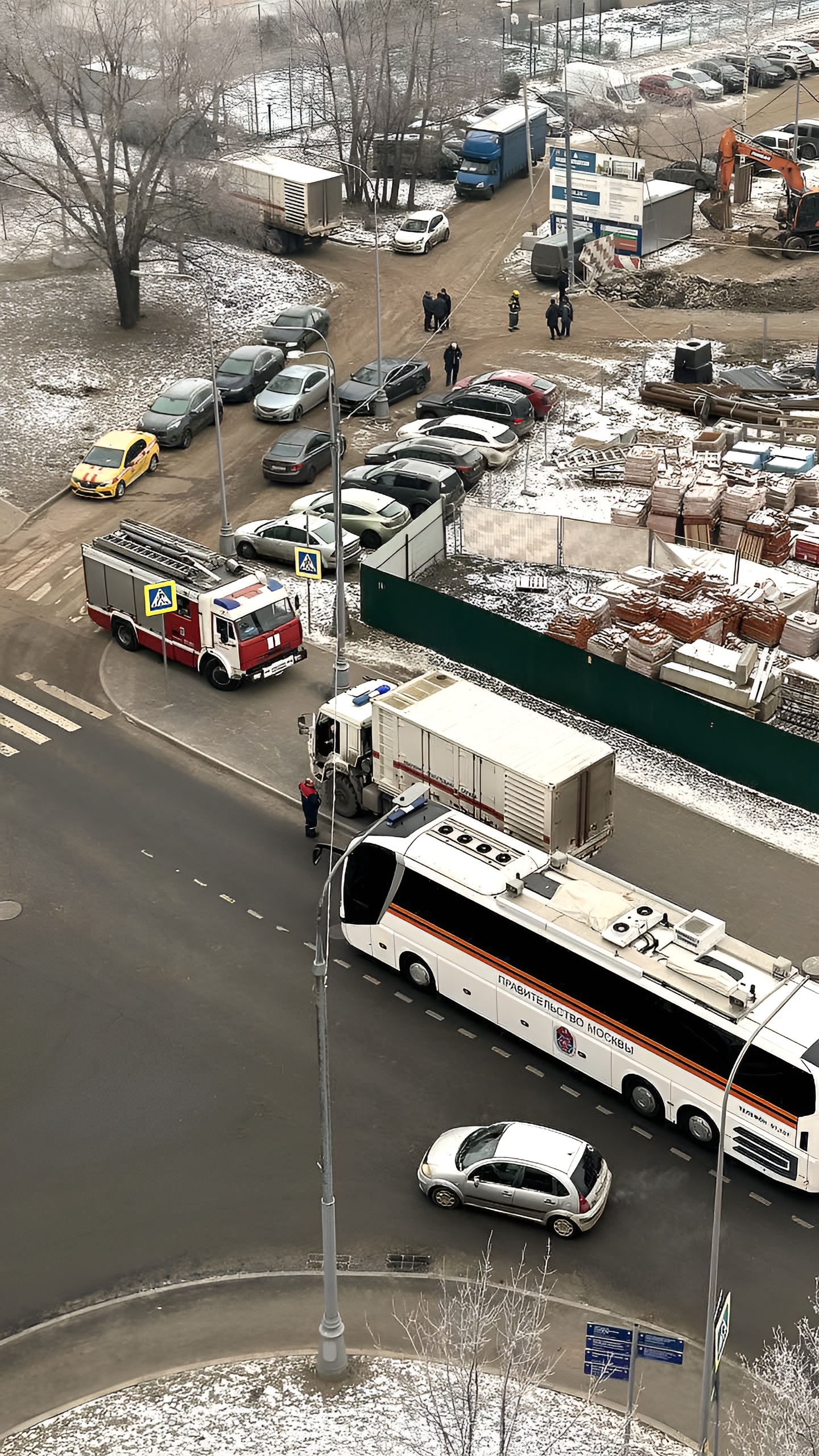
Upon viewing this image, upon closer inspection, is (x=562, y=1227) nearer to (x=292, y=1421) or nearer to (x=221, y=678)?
(x=292, y=1421)

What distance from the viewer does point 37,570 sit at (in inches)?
1581

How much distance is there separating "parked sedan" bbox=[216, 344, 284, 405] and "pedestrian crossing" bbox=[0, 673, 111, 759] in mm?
16773

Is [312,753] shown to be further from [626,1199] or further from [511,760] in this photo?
[626,1199]

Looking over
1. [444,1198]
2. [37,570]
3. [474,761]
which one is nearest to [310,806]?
[474,761]

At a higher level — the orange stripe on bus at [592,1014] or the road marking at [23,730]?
the orange stripe on bus at [592,1014]

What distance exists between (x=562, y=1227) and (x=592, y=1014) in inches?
124

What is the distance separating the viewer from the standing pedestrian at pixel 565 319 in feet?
173

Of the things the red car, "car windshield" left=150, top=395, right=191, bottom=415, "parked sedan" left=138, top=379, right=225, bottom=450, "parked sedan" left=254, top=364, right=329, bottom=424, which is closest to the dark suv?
the red car

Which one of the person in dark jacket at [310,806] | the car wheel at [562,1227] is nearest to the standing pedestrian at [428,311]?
the person in dark jacket at [310,806]

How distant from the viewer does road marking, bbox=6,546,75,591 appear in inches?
1550

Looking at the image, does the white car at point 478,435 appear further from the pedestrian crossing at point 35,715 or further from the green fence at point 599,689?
the pedestrian crossing at point 35,715

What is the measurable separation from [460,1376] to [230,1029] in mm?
8329

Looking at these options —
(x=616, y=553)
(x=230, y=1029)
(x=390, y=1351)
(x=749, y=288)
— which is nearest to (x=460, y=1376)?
(x=390, y=1351)

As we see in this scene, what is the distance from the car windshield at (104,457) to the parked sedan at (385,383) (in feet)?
24.5
